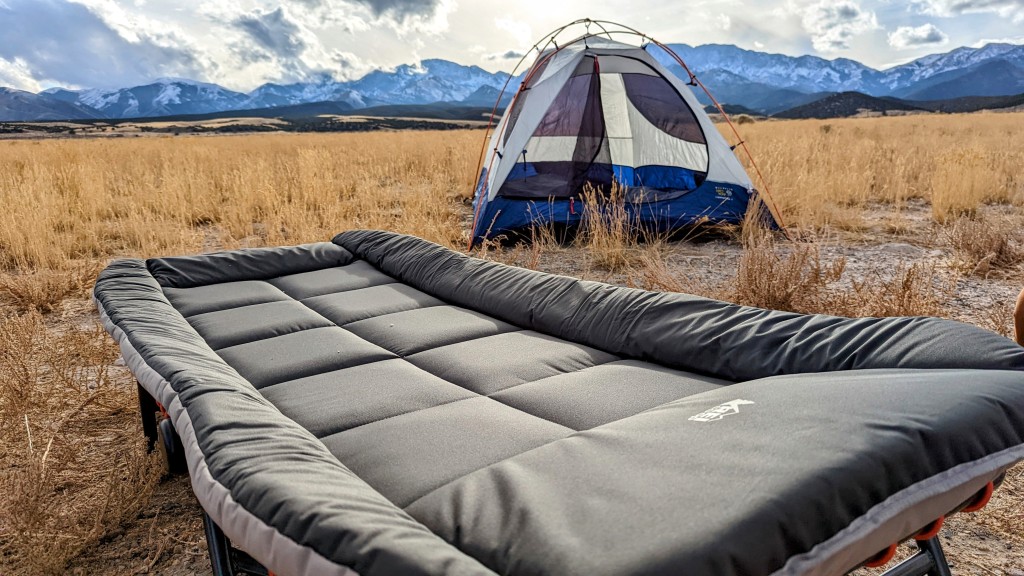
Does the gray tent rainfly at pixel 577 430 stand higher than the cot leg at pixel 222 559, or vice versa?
the gray tent rainfly at pixel 577 430

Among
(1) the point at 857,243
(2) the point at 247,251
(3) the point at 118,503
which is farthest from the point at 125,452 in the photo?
(1) the point at 857,243

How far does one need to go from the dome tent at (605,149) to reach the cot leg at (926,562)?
14.6ft

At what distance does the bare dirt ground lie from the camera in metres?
1.94

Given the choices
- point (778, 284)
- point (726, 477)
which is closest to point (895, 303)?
point (778, 284)

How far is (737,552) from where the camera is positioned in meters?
0.99

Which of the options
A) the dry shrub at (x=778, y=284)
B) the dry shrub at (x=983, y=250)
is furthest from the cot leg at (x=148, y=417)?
the dry shrub at (x=983, y=250)

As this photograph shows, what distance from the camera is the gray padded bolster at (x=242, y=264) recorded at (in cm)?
323

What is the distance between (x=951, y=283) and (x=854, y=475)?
3.79 m

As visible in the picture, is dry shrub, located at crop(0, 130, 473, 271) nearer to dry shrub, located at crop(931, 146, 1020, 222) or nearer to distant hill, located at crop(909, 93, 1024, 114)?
dry shrub, located at crop(931, 146, 1020, 222)

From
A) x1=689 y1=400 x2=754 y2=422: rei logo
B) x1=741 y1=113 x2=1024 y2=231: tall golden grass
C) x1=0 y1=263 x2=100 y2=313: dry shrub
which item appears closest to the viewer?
x1=689 y1=400 x2=754 y2=422: rei logo

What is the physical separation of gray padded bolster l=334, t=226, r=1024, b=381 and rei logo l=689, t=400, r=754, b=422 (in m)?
0.47

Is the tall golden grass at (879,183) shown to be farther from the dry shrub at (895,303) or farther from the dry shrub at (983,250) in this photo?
the dry shrub at (895,303)

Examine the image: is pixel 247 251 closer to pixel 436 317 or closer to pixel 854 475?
pixel 436 317

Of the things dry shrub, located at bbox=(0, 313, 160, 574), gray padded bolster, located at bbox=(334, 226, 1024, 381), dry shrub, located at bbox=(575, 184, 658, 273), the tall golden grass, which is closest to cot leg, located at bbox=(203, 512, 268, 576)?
dry shrub, located at bbox=(0, 313, 160, 574)
